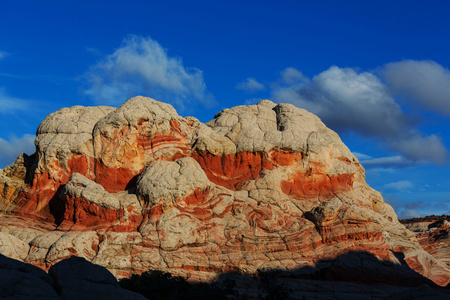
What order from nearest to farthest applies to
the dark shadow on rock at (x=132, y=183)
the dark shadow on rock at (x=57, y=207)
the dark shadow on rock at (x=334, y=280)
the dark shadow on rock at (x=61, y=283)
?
1. the dark shadow on rock at (x=61, y=283)
2. the dark shadow on rock at (x=334, y=280)
3. the dark shadow on rock at (x=57, y=207)
4. the dark shadow on rock at (x=132, y=183)

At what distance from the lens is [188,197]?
3931 centimetres

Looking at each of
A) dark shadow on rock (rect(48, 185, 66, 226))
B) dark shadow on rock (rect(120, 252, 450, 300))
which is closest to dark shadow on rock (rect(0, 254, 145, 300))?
dark shadow on rock (rect(120, 252, 450, 300))

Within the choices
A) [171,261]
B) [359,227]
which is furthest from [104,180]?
[359,227]

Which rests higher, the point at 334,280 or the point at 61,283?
the point at 334,280

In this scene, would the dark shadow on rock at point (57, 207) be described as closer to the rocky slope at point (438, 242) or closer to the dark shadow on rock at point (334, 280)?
the dark shadow on rock at point (334, 280)

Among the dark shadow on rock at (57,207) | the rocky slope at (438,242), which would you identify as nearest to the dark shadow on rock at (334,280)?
the dark shadow on rock at (57,207)

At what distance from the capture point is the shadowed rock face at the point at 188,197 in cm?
3656

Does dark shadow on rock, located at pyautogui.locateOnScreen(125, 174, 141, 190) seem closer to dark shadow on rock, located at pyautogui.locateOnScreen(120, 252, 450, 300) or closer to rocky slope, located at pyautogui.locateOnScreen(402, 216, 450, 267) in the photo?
dark shadow on rock, located at pyautogui.locateOnScreen(120, 252, 450, 300)

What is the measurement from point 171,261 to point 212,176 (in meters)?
10.4

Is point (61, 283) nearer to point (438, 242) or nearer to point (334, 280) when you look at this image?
point (334, 280)

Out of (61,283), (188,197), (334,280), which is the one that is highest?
(188,197)

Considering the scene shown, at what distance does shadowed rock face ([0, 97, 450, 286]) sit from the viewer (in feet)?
120

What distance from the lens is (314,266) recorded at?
3647 cm

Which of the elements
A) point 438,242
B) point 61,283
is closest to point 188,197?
point 61,283
